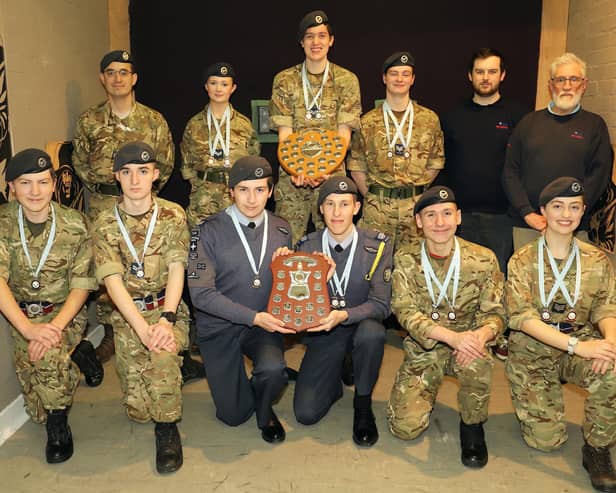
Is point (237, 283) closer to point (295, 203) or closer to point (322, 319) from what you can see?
point (322, 319)

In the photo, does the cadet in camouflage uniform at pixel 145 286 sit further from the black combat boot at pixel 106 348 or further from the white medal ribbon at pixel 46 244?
the black combat boot at pixel 106 348

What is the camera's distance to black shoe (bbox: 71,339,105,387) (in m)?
4.36

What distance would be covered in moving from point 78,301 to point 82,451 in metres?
0.78

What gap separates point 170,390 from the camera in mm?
3473

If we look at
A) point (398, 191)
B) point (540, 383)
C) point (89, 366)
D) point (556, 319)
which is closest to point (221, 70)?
point (398, 191)

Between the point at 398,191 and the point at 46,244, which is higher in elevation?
the point at 398,191

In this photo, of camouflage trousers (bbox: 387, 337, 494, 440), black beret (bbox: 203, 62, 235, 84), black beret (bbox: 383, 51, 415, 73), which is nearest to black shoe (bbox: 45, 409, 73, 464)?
camouflage trousers (bbox: 387, 337, 494, 440)

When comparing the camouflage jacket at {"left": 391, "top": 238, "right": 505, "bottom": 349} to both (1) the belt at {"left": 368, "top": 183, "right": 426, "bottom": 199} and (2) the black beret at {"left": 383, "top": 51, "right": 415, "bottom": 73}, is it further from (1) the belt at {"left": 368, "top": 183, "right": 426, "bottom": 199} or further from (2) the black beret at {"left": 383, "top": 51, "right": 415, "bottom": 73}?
(2) the black beret at {"left": 383, "top": 51, "right": 415, "bottom": 73}

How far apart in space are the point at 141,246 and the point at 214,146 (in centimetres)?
137

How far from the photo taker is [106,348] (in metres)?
4.77

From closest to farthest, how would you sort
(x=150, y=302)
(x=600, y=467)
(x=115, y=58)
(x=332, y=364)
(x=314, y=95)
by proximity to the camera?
1. (x=600, y=467)
2. (x=150, y=302)
3. (x=332, y=364)
4. (x=115, y=58)
5. (x=314, y=95)

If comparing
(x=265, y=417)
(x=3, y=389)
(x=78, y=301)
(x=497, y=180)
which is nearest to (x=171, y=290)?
(x=78, y=301)

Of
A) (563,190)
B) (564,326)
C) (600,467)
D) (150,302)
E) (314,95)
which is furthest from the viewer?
(314,95)

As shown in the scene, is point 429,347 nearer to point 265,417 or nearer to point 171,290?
point 265,417
